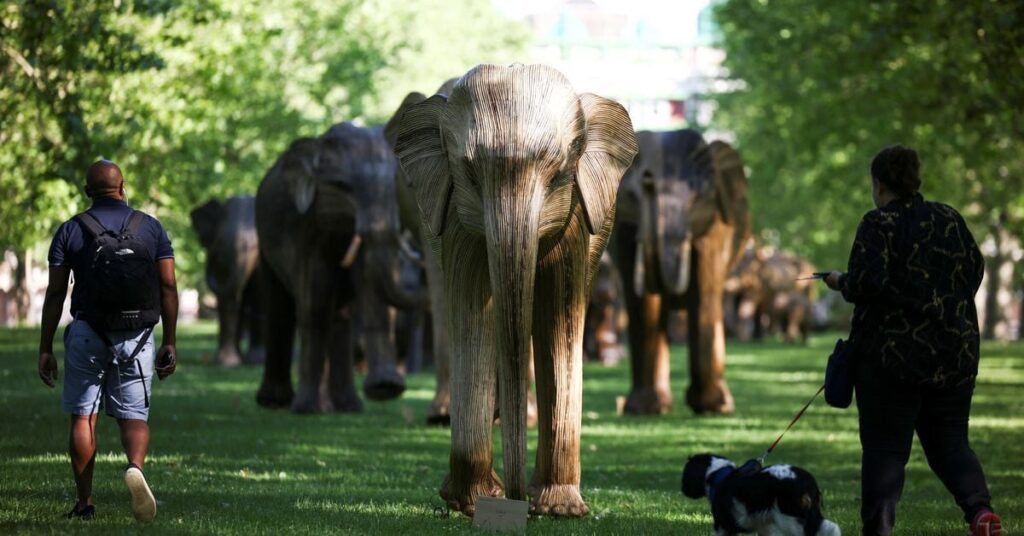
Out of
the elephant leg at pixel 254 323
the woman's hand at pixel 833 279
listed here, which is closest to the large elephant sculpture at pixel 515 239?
the woman's hand at pixel 833 279

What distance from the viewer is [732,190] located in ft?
62.1

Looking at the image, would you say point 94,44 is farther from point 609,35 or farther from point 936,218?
point 609,35

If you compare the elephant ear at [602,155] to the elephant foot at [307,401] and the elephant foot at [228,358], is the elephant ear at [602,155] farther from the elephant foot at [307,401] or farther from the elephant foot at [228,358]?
the elephant foot at [228,358]

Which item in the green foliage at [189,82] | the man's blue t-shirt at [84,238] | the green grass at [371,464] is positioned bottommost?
the green grass at [371,464]

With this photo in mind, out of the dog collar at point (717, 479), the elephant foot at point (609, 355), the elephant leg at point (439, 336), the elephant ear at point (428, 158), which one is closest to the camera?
the dog collar at point (717, 479)

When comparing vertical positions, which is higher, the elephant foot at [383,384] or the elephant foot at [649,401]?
the elephant foot at [383,384]

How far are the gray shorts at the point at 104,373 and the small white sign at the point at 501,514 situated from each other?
1828mm

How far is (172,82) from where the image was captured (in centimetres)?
2708

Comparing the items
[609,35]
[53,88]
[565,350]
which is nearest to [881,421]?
[565,350]

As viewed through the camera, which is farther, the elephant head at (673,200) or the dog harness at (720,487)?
the elephant head at (673,200)

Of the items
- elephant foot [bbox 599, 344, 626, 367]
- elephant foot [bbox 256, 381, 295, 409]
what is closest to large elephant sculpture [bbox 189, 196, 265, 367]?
elephant foot [bbox 599, 344, 626, 367]

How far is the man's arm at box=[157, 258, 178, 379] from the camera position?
898 cm

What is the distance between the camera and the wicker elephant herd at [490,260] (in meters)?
8.83

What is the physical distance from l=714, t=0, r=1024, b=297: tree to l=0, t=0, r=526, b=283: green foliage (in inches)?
350
